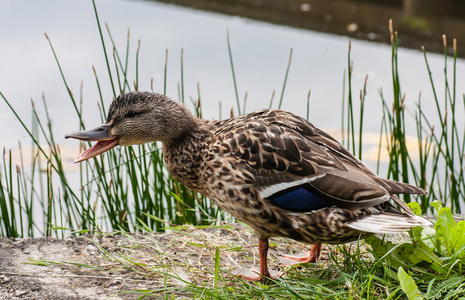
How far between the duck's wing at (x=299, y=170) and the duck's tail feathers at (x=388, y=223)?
74mm

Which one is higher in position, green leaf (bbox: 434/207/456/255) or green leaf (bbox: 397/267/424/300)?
green leaf (bbox: 434/207/456/255)

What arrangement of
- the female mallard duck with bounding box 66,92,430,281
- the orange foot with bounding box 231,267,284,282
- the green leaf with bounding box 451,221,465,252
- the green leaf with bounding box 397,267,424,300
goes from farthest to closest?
the orange foot with bounding box 231,267,284,282, the green leaf with bounding box 451,221,465,252, the female mallard duck with bounding box 66,92,430,281, the green leaf with bounding box 397,267,424,300

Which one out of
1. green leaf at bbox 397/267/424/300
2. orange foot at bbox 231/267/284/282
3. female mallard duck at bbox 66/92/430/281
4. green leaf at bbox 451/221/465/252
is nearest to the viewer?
green leaf at bbox 397/267/424/300

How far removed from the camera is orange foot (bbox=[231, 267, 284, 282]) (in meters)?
3.06

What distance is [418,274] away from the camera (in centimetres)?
294

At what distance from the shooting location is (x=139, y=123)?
3240 millimetres

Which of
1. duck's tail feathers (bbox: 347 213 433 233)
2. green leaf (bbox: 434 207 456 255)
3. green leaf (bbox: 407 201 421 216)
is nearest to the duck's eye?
duck's tail feathers (bbox: 347 213 433 233)

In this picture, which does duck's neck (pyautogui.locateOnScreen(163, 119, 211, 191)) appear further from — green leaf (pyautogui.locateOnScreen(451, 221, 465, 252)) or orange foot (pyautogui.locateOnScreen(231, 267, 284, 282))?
green leaf (pyautogui.locateOnScreen(451, 221, 465, 252))

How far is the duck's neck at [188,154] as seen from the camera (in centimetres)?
315

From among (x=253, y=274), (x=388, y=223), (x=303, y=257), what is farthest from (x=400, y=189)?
(x=253, y=274)

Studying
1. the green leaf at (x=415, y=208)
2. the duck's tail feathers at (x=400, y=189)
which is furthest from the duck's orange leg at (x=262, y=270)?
the green leaf at (x=415, y=208)

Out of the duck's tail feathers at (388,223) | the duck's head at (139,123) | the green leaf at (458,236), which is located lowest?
the green leaf at (458,236)

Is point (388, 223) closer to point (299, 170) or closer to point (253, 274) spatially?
point (299, 170)

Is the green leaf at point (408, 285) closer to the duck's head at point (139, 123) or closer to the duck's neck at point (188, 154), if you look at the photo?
the duck's neck at point (188, 154)
